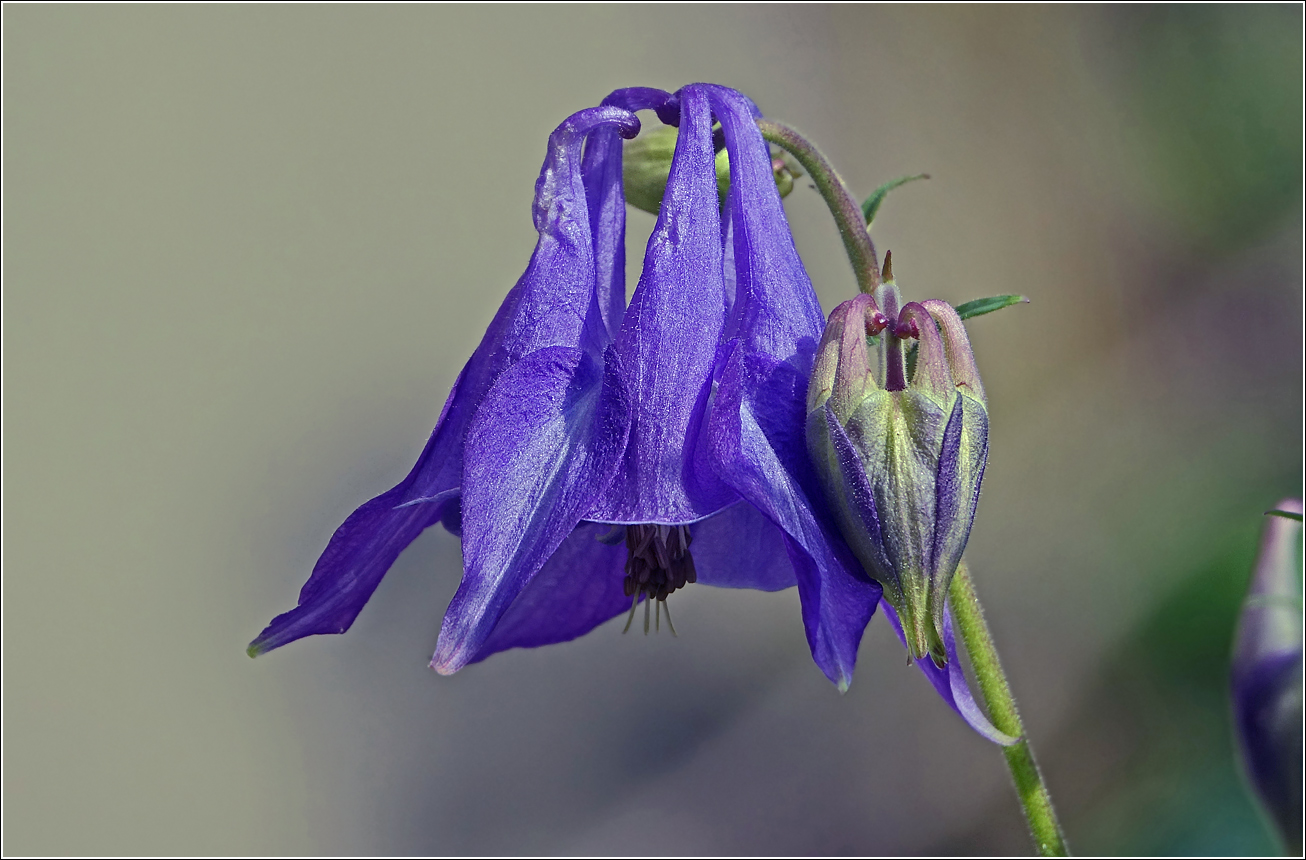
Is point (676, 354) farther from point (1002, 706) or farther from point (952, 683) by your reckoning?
point (1002, 706)

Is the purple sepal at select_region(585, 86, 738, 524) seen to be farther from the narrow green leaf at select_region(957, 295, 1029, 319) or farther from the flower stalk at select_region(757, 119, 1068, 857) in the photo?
the narrow green leaf at select_region(957, 295, 1029, 319)

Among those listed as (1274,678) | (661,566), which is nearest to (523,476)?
(661,566)

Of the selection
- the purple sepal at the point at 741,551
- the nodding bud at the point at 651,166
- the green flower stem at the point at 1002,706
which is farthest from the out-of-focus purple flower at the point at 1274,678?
the nodding bud at the point at 651,166

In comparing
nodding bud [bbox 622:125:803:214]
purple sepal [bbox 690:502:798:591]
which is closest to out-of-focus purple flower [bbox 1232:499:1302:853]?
purple sepal [bbox 690:502:798:591]

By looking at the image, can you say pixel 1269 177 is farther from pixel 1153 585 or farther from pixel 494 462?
pixel 494 462

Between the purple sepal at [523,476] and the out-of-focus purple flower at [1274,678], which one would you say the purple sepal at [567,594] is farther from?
the out-of-focus purple flower at [1274,678]
